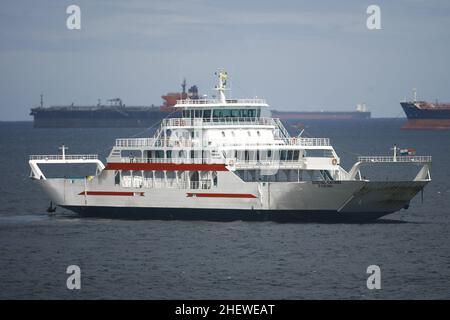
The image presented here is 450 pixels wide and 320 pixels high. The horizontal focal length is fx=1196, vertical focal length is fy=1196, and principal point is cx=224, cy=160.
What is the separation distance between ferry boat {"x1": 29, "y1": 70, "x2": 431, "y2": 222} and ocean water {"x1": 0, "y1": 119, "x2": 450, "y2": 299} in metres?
0.92

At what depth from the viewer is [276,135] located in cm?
7006

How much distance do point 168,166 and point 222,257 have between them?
12.0 metres

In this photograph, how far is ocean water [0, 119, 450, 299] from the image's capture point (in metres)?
49.6

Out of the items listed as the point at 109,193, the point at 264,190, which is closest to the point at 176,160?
the point at 109,193

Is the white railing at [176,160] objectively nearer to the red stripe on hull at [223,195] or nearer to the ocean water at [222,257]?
the red stripe on hull at [223,195]

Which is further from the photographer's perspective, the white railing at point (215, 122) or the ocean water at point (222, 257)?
the white railing at point (215, 122)

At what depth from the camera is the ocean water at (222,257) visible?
49625 mm

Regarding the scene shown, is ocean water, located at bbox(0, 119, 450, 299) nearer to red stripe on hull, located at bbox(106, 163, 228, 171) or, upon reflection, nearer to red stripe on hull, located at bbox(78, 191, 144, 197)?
red stripe on hull, located at bbox(78, 191, 144, 197)

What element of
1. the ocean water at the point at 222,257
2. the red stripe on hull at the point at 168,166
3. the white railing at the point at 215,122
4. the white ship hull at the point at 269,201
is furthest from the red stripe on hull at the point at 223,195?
the white railing at the point at 215,122

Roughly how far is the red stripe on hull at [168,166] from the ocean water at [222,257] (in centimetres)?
304

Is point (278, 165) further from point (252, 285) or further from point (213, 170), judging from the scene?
point (252, 285)
